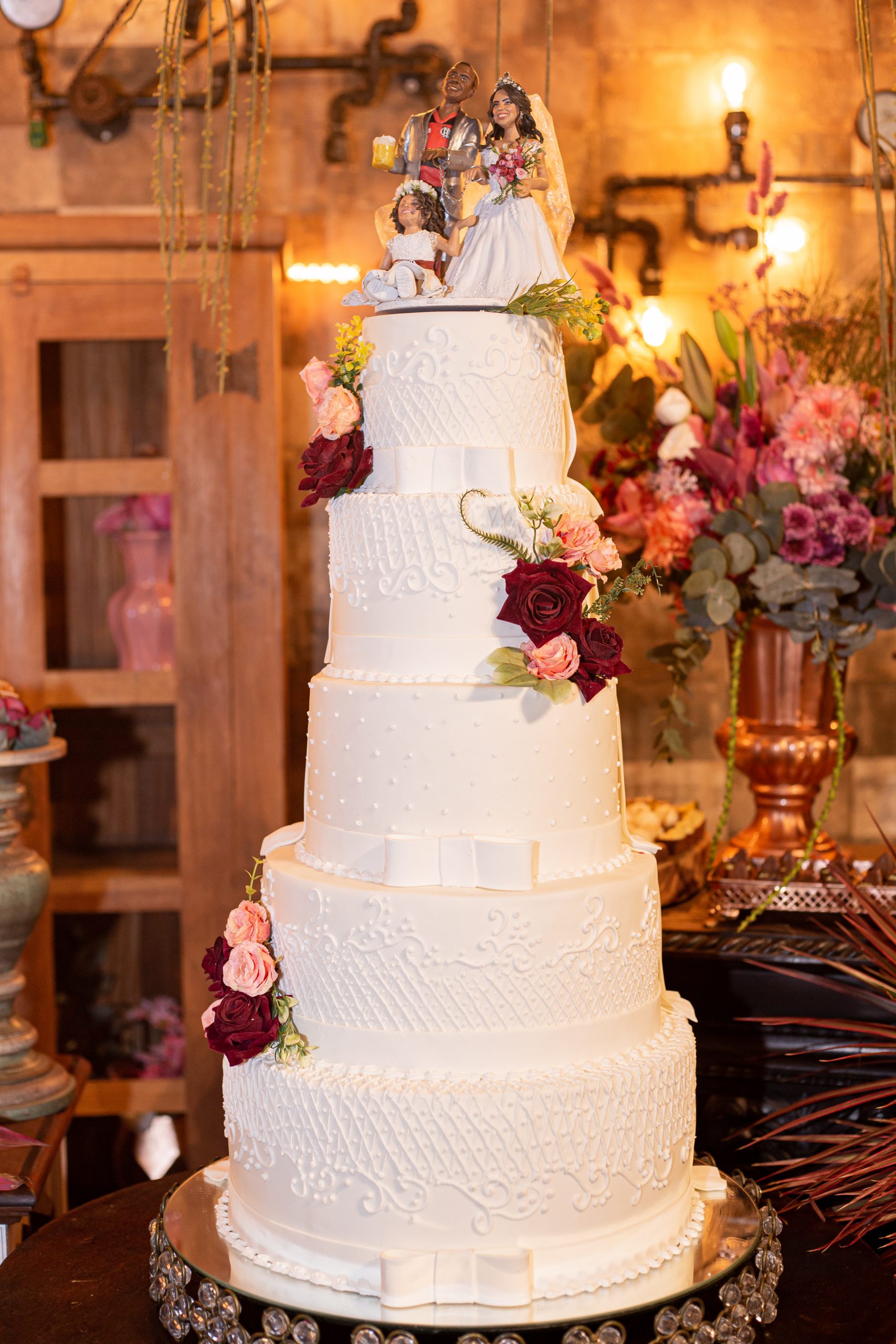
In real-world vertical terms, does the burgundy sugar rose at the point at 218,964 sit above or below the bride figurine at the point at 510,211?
below

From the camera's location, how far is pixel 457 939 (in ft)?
6.13

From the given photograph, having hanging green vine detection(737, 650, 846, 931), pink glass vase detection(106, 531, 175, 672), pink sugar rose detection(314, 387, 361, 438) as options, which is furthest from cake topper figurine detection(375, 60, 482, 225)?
pink glass vase detection(106, 531, 175, 672)

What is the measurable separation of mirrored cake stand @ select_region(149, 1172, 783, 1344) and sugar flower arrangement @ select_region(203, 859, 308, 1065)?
287mm

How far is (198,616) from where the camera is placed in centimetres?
383

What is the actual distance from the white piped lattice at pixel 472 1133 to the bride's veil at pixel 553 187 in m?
1.24

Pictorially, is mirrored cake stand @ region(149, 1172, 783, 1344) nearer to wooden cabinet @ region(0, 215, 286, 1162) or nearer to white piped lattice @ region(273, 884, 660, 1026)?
white piped lattice @ region(273, 884, 660, 1026)

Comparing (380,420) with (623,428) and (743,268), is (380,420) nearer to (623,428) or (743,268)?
(623,428)

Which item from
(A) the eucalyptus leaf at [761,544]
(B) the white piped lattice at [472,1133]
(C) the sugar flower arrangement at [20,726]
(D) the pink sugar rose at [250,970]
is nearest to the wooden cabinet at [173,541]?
(C) the sugar flower arrangement at [20,726]

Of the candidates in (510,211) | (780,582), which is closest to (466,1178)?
(510,211)

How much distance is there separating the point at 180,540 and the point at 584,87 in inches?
69.2

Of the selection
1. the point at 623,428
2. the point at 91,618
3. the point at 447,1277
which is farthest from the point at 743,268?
the point at 447,1277

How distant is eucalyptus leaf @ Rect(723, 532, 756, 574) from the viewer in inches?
117

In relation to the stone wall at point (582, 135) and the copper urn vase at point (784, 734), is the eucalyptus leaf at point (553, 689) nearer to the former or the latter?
the copper urn vase at point (784, 734)

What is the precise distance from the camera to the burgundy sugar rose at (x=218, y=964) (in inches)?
79.6
